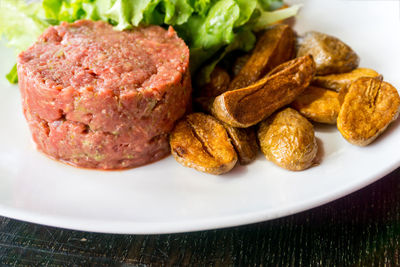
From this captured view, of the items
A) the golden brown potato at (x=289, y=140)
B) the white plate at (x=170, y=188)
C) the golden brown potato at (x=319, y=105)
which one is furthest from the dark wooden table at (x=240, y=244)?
the golden brown potato at (x=319, y=105)

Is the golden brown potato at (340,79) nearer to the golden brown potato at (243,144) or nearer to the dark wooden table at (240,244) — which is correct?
the golden brown potato at (243,144)

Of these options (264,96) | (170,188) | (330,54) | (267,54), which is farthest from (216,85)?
(170,188)

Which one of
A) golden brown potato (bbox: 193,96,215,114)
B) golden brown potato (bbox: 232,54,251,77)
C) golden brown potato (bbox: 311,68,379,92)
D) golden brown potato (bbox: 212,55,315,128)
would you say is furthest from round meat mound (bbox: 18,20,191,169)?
golden brown potato (bbox: 311,68,379,92)

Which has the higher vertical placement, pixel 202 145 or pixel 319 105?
pixel 319 105

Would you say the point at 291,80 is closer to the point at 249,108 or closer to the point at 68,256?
the point at 249,108

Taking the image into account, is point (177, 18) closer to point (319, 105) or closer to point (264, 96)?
point (264, 96)

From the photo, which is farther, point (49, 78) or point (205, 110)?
point (205, 110)

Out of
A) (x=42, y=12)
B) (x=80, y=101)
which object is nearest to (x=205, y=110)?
(x=80, y=101)
